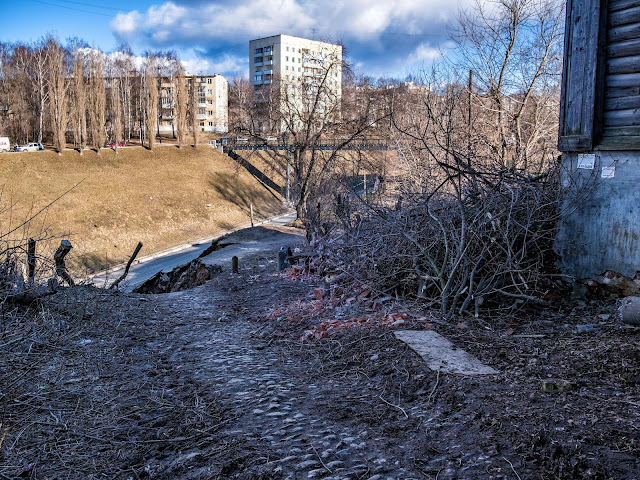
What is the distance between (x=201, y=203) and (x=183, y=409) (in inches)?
1312

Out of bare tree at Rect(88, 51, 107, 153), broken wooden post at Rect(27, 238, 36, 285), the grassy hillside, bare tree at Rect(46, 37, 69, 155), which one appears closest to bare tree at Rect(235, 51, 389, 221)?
the grassy hillside

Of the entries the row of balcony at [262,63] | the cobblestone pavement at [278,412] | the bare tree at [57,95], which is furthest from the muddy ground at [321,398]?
the row of balcony at [262,63]

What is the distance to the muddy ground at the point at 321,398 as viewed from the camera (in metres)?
2.80

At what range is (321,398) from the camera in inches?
153

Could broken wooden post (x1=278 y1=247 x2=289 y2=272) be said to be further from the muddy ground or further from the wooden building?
the wooden building

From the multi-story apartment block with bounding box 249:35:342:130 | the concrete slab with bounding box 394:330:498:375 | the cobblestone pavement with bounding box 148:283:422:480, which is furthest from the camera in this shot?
the multi-story apartment block with bounding box 249:35:342:130

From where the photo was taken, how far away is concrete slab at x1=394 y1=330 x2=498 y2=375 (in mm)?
4082

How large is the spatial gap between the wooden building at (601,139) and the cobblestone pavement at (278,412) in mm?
3857

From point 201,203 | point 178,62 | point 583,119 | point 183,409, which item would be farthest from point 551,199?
point 178,62

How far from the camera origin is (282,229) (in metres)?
21.3

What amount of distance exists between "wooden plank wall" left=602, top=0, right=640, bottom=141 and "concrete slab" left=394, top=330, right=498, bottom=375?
3.38m

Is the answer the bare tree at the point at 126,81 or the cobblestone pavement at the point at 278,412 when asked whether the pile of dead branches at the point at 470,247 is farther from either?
the bare tree at the point at 126,81

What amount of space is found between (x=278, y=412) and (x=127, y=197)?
106 feet

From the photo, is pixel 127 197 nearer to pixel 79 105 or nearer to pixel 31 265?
pixel 79 105
